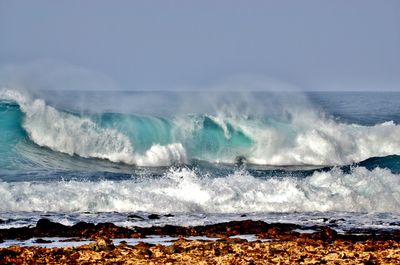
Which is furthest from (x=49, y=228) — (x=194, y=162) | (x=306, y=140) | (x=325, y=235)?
(x=306, y=140)

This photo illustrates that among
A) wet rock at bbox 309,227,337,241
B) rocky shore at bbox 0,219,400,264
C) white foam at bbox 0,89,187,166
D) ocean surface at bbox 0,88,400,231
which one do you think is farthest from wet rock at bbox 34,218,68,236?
white foam at bbox 0,89,187,166

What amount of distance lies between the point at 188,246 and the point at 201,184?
7.38 metres

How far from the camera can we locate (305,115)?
30.9 m

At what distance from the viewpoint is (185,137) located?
2845cm

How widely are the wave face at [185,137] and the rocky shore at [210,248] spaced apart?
1222 cm

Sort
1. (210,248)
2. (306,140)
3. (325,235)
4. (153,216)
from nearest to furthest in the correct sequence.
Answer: (210,248)
(325,235)
(153,216)
(306,140)

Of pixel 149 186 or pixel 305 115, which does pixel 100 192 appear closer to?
pixel 149 186

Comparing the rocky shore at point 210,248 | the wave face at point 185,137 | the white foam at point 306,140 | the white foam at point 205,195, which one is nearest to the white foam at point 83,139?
the wave face at point 185,137

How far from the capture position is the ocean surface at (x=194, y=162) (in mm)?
16062

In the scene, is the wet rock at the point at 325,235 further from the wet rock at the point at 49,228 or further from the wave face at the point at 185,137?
the wave face at the point at 185,137

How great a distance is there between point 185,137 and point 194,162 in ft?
7.07

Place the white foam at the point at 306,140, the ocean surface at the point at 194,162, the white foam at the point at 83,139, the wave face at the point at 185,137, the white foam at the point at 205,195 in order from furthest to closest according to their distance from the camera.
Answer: the white foam at the point at 306,140 < the wave face at the point at 185,137 < the white foam at the point at 83,139 < the white foam at the point at 205,195 < the ocean surface at the point at 194,162

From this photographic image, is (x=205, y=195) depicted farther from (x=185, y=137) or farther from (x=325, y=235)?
(x=185, y=137)

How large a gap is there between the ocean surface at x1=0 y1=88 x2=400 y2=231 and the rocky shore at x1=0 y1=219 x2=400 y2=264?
1359 millimetres
